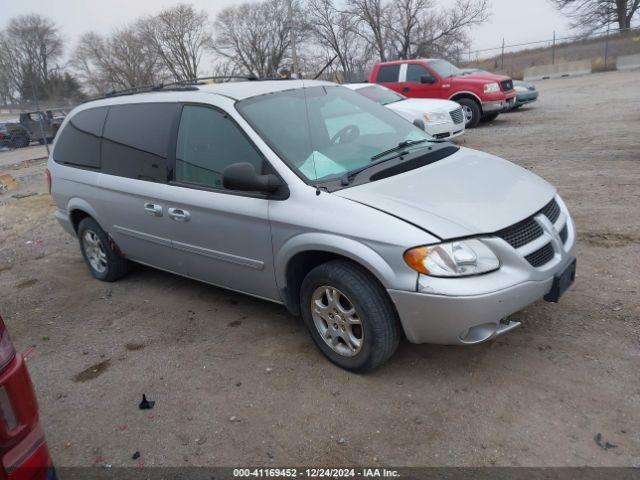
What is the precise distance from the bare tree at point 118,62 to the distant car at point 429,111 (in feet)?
145

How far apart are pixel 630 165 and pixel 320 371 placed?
6.41 meters

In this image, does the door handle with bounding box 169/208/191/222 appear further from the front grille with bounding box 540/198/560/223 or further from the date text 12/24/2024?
the front grille with bounding box 540/198/560/223

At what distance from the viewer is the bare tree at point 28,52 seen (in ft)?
142

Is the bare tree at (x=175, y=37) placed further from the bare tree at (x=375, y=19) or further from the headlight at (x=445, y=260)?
the headlight at (x=445, y=260)

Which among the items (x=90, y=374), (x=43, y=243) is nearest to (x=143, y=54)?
(x=43, y=243)

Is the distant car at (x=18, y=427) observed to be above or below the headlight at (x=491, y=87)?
below

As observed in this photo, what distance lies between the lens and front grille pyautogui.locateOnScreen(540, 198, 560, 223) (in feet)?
10.8

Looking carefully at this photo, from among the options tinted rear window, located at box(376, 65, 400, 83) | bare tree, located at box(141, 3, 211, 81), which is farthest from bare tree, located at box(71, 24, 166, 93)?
tinted rear window, located at box(376, 65, 400, 83)

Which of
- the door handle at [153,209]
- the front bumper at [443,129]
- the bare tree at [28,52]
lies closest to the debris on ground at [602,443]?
the door handle at [153,209]

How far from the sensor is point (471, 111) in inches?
539

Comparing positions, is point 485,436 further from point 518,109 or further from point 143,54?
point 143,54

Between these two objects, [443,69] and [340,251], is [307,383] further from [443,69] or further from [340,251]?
[443,69]

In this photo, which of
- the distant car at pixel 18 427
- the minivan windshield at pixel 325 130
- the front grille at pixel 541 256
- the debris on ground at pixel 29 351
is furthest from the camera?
the debris on ground at pixel 29 351

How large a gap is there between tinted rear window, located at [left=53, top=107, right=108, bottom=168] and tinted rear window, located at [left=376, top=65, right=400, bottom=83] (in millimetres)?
10279
